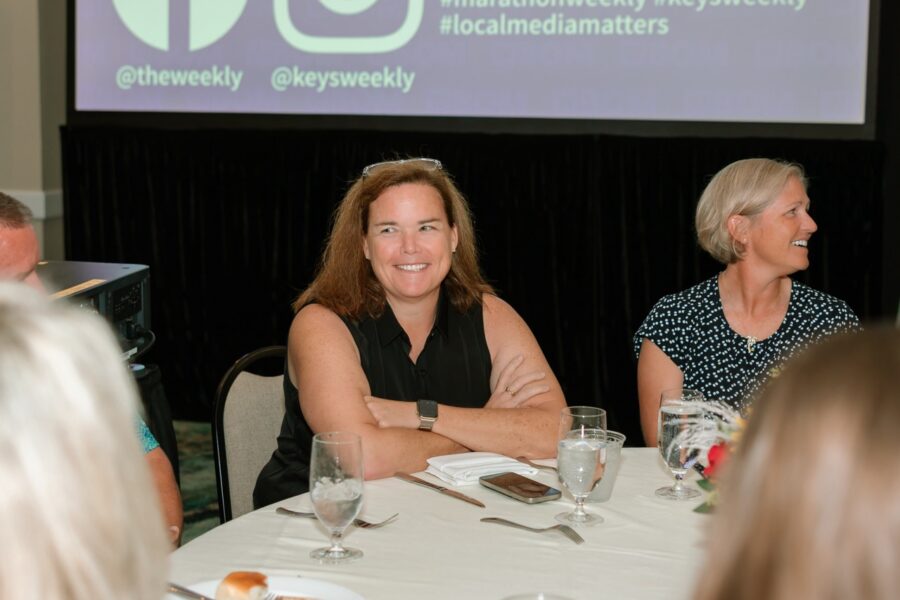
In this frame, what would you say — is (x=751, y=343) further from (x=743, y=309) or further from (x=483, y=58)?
(x=483, y=58)

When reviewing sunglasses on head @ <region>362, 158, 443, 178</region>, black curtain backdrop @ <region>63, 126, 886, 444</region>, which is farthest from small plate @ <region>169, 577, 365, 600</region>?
black curtain backdrop @ <region>63, 126, 886, 444</region>

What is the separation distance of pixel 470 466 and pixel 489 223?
3.07m

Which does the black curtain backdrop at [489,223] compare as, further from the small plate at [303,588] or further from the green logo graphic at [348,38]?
the small plate at [303,588]

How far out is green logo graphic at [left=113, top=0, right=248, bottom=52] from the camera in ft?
17.0

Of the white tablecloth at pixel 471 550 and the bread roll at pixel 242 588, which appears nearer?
the bread roll at pixel 242 588

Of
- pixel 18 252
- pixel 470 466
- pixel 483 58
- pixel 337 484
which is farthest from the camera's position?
pixel 483 58

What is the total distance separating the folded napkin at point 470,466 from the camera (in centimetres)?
205

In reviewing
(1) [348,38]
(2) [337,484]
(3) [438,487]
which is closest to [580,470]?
(3) [438,487]

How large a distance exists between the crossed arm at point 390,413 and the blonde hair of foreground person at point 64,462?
1.38 meters

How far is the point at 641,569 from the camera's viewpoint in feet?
5.38

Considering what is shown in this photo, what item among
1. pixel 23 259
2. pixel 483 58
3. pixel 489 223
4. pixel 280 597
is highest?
pixel 483 58

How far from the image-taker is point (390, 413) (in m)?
2.34

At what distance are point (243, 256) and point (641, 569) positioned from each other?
403cm

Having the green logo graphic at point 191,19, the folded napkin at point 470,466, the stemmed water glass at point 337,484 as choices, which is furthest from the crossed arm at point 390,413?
the green logo graphic at point 191,19
